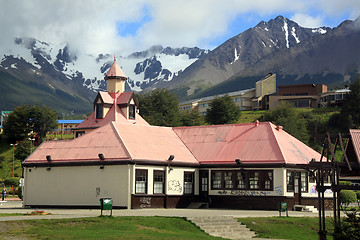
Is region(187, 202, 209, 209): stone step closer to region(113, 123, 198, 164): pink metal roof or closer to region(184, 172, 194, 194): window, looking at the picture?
region(184, 172, 194, 194): window

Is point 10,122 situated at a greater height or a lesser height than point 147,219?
greater

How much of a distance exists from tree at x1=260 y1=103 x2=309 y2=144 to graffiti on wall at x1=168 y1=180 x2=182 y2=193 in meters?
44.8

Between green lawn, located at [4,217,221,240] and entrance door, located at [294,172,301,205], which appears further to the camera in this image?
entrance door, located at [294,172,301,205]

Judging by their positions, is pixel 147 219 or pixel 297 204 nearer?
pixel 147 219

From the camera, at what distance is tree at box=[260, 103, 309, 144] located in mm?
85000

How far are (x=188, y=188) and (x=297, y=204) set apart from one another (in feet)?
26.1

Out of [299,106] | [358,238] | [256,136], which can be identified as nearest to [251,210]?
[256,136]

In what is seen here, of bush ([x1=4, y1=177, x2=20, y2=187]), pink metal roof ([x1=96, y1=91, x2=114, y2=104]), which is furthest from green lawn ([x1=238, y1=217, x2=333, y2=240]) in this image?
bush ([x1=4, y1=177, x2=20, y2=187])

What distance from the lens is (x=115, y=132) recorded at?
42.4m

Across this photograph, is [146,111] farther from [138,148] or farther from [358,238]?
[358,238]

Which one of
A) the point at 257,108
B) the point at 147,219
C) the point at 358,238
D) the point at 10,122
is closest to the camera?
the point at 358,238

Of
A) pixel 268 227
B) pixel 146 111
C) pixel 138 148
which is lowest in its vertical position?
pixel 268 227

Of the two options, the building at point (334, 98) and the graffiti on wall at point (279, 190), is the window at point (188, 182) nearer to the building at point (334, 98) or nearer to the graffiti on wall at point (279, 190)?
the graffiti on wall at point (279, 190)

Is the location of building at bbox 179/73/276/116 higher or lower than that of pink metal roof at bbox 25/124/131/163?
higher
